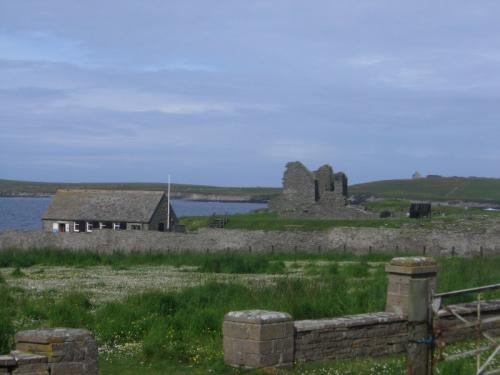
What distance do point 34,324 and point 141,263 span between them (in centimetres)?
1978

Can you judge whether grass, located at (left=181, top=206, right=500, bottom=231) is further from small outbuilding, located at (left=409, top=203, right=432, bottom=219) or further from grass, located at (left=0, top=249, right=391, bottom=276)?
grass, located at (left=0, top=249, right=391, bottom=276)

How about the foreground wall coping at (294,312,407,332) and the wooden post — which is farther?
the foreground wall coping at (294,312,407,332)

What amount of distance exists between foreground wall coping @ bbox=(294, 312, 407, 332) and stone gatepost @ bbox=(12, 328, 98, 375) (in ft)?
11.0

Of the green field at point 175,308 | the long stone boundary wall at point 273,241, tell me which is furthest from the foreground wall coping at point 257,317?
the long stone boundary wall at point 273,241

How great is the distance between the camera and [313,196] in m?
57.7

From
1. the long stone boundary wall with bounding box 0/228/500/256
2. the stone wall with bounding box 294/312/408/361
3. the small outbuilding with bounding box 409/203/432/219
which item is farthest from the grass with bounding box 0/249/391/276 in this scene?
the stone wall with bounding box 294/312/408/361

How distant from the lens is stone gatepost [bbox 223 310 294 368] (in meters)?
10.9

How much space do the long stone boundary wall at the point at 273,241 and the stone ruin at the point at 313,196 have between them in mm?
11181

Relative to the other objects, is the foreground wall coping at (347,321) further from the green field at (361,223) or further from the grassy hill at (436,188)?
the grassy hill at (436,188)

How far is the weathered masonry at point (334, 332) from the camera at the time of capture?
36.0 feet

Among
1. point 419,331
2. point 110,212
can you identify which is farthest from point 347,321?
point 110,212

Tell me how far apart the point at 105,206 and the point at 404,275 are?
1717 inches

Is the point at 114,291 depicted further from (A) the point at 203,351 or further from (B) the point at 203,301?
(A) the point at 203,351

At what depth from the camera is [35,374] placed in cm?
855
